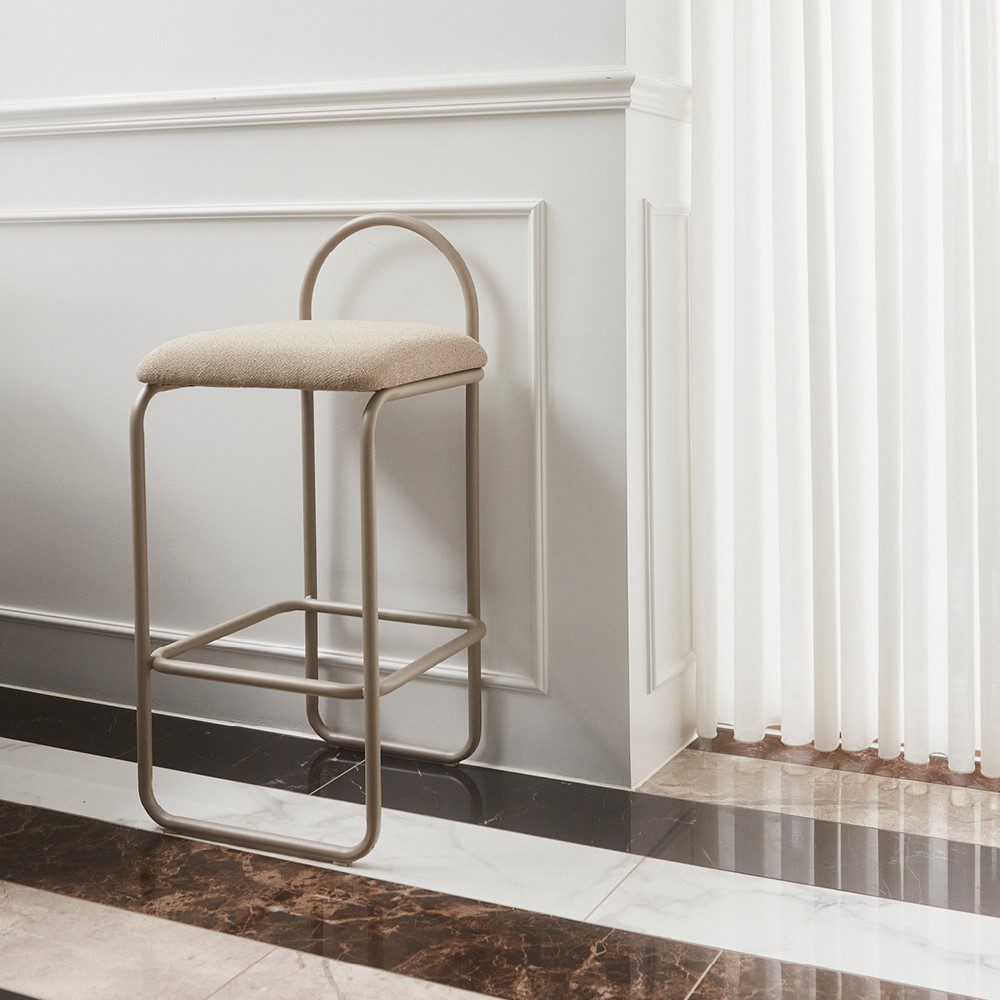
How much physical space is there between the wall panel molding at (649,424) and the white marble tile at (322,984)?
66 cm

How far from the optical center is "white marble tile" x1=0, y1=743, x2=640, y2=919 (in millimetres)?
1547

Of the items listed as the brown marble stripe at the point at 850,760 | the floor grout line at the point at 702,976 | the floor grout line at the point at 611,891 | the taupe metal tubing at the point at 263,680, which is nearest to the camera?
the floor grout line at the point at 702,976

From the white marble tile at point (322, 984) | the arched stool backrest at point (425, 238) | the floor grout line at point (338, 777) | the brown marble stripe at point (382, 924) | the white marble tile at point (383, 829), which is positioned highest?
the arched stool backrest at point (425, 238)

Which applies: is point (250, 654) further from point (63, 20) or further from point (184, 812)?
point (63, 20)

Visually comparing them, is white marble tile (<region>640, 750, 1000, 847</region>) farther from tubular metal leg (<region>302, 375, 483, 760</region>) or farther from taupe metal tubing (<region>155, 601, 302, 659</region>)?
taupe metal tubing (<region>155, 601, 302, 659</region>)

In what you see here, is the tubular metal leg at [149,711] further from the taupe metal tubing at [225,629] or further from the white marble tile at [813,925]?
the white marble tile at [813,925]

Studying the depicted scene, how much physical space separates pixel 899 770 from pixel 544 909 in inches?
26.0

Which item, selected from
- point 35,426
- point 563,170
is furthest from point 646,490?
point 35,426

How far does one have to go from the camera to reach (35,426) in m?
2.25

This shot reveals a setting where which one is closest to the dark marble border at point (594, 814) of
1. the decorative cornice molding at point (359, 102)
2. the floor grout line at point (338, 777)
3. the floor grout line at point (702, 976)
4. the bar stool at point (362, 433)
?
the floor grout line at point (338, 777)

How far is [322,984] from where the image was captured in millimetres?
1338

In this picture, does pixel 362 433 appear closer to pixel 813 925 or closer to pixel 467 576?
pixel 467 576

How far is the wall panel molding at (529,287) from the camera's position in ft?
5.91

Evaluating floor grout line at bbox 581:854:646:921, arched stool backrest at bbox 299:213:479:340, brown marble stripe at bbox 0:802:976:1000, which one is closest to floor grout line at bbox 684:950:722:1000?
brown marble stripe at bbox 0:802:976:1000
